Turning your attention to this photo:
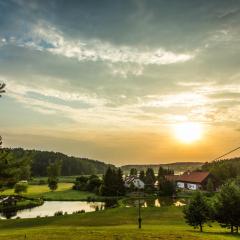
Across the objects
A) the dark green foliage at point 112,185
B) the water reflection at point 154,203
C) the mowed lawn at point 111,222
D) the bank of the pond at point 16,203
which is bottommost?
the mowed lawn at point 111,222

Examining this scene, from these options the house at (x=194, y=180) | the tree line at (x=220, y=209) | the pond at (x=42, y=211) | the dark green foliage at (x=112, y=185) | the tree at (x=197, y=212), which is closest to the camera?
the tree line at (x=220, y=209)

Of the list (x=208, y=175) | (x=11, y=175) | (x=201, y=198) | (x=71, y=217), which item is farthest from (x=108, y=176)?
(x=11, y=175)

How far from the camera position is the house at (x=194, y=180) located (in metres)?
173

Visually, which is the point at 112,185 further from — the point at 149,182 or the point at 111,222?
the point at 111,222

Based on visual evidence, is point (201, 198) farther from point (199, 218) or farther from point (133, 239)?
point (133, 239)

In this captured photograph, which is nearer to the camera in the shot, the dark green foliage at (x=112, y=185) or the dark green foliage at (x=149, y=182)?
the dark green foliage at (x=112, y=185)

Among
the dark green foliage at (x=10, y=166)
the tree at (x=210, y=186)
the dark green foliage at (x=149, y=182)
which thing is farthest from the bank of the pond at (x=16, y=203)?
the dark green foliage at (x=10, y=166)

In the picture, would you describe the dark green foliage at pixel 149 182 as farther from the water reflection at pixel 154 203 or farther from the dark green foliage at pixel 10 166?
the dark green foliage at pixel 10 166

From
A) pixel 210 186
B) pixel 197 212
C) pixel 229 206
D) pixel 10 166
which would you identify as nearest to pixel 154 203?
pixel 210 186

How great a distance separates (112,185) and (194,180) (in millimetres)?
54439

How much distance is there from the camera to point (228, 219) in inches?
2002

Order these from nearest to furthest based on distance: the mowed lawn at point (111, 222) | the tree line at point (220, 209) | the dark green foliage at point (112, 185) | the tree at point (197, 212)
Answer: the tree line at point (220, 209) < the tree at point (197, 212) < the mowed lawn at point (111, 222) < the dark green foliage at point (112, 185)

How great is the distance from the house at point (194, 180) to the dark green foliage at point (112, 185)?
146 ft

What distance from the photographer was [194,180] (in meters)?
180
